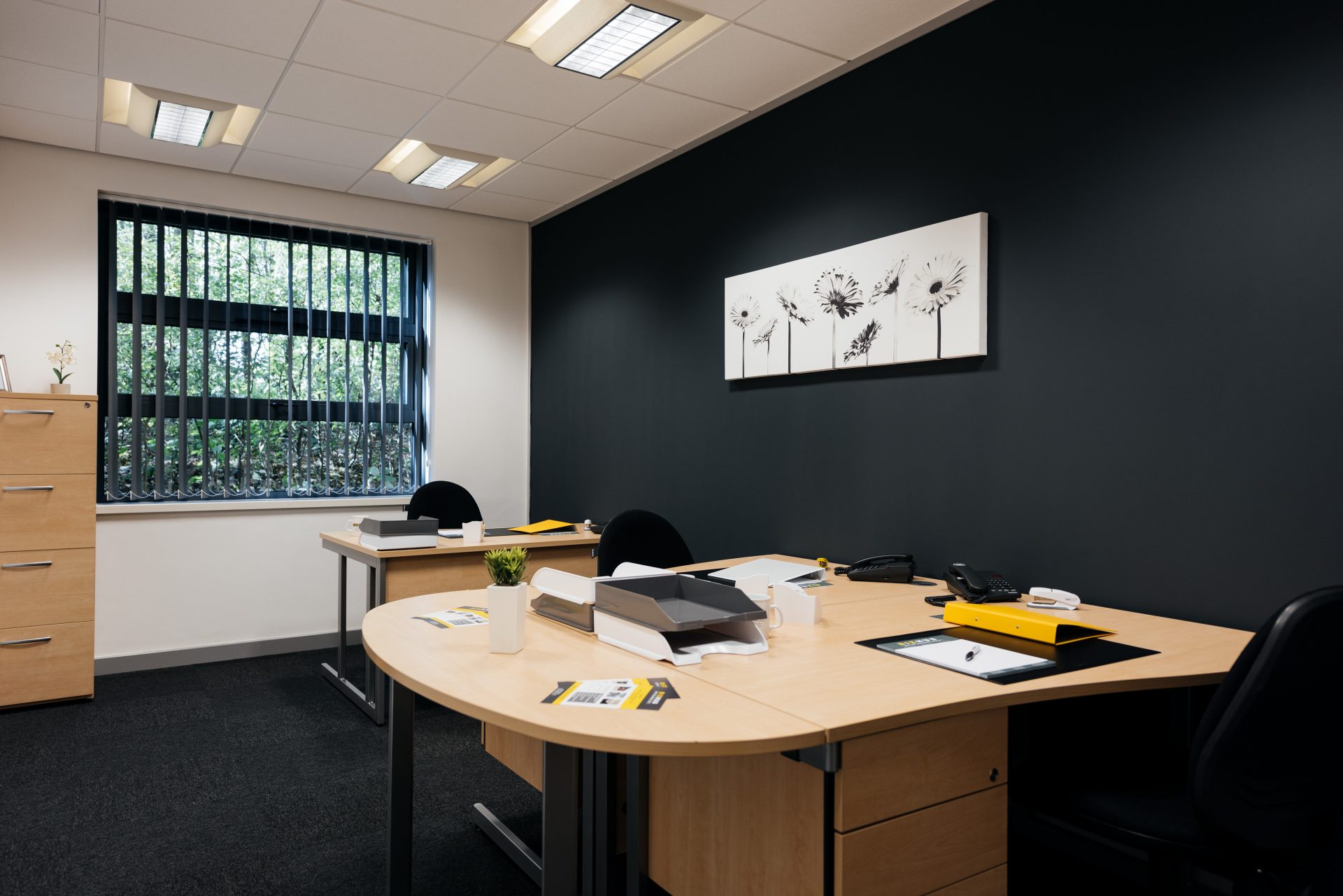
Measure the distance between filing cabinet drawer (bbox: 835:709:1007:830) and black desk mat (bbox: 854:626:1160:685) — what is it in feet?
0.38

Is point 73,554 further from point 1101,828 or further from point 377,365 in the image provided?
point 1101,828

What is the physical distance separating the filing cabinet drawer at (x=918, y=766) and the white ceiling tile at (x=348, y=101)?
11.0 ft

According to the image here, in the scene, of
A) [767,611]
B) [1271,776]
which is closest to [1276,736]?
[1271,776]

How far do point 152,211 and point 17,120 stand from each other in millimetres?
729

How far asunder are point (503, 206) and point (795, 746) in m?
4.75

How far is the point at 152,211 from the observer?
4.54 meters

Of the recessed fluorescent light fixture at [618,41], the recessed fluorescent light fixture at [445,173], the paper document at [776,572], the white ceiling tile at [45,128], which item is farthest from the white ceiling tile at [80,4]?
the paper document at [776,572]

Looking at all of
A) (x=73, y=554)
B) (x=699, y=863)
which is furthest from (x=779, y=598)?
(x=73, y=554)

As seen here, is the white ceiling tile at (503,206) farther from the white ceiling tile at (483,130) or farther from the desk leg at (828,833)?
the desk leg at (828,833)

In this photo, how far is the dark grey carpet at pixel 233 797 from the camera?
2.33m

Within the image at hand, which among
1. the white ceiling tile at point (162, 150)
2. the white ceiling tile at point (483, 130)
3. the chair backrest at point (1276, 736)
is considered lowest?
the chair backrest at point (1276, 736)

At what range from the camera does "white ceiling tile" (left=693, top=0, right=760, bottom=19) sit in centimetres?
284

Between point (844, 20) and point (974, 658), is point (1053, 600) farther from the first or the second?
point (844, 20)

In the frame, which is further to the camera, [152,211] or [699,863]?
[152,211]
